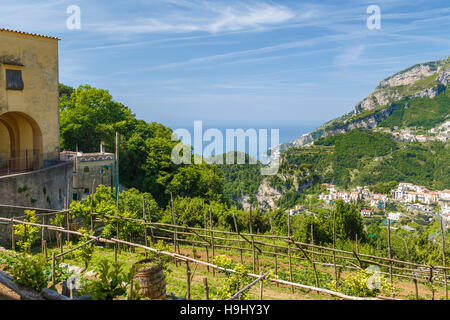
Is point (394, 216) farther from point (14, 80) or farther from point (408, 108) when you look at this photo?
point (408, 108)

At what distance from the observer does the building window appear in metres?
14.1

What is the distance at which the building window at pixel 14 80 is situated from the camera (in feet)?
46.2

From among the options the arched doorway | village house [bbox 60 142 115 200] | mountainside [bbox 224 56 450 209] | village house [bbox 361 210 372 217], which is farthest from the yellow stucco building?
village house [bbox 361 210 372 217]

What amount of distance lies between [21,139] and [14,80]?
319 centimetres

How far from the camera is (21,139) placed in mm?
16234

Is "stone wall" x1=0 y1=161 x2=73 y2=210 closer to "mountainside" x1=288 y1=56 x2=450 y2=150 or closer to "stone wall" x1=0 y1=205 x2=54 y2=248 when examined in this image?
"stone wall" x1=0 y1=205 x2=54 y2=248

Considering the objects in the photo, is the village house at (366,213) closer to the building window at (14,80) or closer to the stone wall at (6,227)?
the building window at (14,80)

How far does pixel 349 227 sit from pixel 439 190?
219ft

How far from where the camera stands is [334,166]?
87.6 metres

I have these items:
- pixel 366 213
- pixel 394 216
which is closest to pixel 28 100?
pixel 366 213

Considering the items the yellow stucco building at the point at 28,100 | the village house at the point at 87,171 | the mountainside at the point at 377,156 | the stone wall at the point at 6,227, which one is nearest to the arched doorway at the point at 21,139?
the yellow stucco building at the point at 28,100
